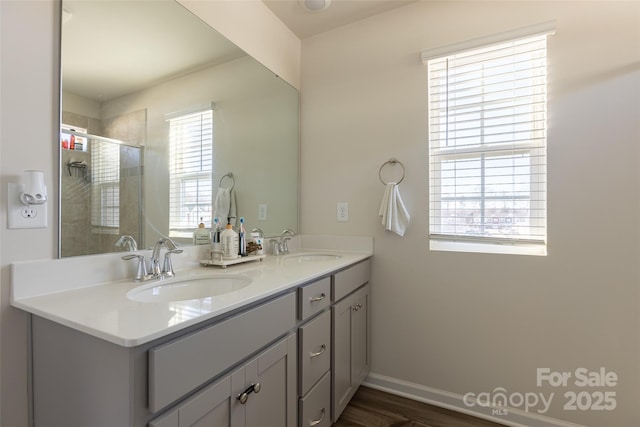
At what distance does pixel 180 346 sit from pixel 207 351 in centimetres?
9

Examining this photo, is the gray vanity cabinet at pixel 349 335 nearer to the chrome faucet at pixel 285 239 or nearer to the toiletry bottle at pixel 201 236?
the chrome faucet at pixel 285 239

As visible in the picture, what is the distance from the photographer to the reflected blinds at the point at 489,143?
62.5 inches

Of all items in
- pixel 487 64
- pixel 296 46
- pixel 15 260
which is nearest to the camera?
pixel 15 260

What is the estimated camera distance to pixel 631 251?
4.50 feet

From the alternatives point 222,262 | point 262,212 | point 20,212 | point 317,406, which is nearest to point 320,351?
point 317,406

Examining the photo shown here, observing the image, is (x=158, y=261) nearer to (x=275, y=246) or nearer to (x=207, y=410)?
(x=207, y=410)

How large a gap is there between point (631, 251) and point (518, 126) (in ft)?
2.62

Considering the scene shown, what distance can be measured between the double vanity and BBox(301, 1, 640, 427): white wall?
700mm

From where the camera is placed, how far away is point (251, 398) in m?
0.95

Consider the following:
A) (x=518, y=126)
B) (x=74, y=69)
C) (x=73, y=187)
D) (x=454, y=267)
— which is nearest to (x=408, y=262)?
(x=454, y=267)

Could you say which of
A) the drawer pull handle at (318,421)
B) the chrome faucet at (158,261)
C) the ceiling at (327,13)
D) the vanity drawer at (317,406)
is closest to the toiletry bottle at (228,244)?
the chrome faucet at (158,261)

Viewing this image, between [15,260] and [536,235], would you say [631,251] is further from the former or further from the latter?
[15,260]

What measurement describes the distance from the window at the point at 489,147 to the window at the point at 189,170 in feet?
4.33

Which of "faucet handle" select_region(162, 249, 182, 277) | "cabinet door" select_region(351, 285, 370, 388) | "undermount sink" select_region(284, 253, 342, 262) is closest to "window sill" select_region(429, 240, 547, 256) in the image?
"cabinet door" select_region(351, 285, 370, 388)
